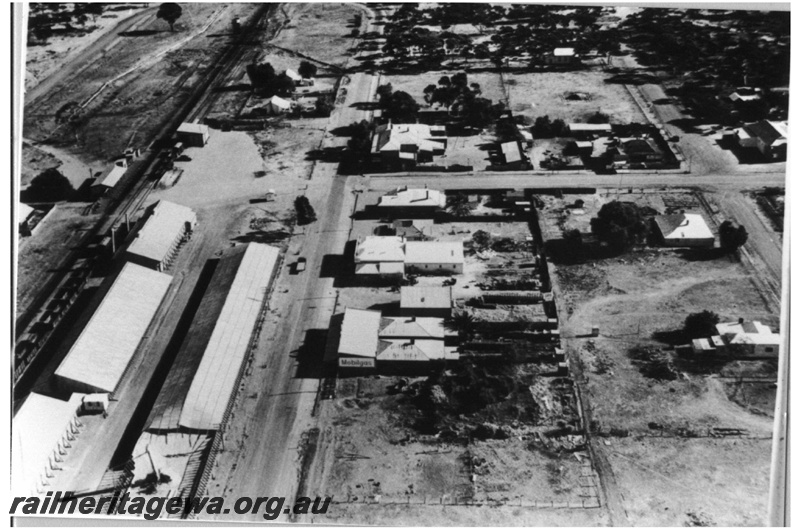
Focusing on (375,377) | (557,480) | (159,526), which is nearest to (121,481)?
(159,526)

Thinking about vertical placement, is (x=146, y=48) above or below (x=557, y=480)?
above

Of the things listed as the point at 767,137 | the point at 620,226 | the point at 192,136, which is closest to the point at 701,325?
the point at 620,226

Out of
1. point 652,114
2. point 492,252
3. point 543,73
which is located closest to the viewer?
point 492,252

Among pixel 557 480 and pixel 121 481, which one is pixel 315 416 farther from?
pixel 557 480

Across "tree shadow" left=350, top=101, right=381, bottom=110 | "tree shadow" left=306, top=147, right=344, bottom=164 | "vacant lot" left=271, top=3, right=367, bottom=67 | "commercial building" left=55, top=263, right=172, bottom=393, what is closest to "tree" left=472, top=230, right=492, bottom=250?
"tree shadow" left=306, top=147, right=344, bottom=164

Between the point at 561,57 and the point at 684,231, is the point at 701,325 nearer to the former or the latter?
the point at 684,231

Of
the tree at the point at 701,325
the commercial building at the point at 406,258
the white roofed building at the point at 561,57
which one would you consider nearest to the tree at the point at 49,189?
the commercial building at the point at 406,258

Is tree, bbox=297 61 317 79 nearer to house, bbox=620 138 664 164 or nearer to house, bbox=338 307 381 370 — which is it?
house, bbox=620 138 664 164
